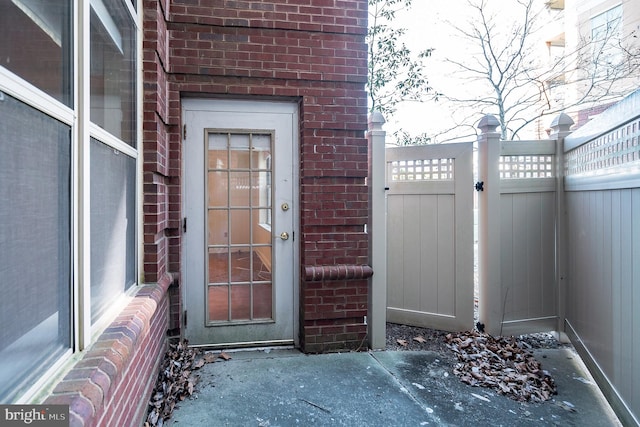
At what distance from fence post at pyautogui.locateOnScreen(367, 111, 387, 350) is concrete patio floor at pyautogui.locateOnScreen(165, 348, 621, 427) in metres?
0.25

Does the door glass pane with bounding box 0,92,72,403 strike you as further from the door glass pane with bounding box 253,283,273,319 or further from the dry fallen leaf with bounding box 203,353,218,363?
the door glass pane with bounding box 253,283,273,319

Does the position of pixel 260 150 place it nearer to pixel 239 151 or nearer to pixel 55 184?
pixel 239 151

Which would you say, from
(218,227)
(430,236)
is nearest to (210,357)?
(218,227)

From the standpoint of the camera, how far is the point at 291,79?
3.08 m

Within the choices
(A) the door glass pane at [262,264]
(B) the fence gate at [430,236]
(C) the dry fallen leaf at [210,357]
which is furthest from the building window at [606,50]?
(C) the dry fallen leaf at [210,357]

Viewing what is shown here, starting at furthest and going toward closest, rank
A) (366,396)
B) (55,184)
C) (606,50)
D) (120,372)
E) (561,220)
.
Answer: (606,50) < (561,220) < (366,396) < (120,372) < (55,184)

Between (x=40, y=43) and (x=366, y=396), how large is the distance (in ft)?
8.10

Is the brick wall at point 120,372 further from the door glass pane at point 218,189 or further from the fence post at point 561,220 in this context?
the fence post at point 561,220

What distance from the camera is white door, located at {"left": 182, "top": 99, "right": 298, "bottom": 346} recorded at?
10.1ft

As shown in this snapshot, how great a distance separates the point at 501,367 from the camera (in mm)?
2846

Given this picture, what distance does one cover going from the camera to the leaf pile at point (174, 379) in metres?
2.19

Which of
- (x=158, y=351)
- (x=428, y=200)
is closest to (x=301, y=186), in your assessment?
(x=428, y=200)

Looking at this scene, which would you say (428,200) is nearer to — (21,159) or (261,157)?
(261,157)

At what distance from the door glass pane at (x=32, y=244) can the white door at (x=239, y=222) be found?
1709mm
